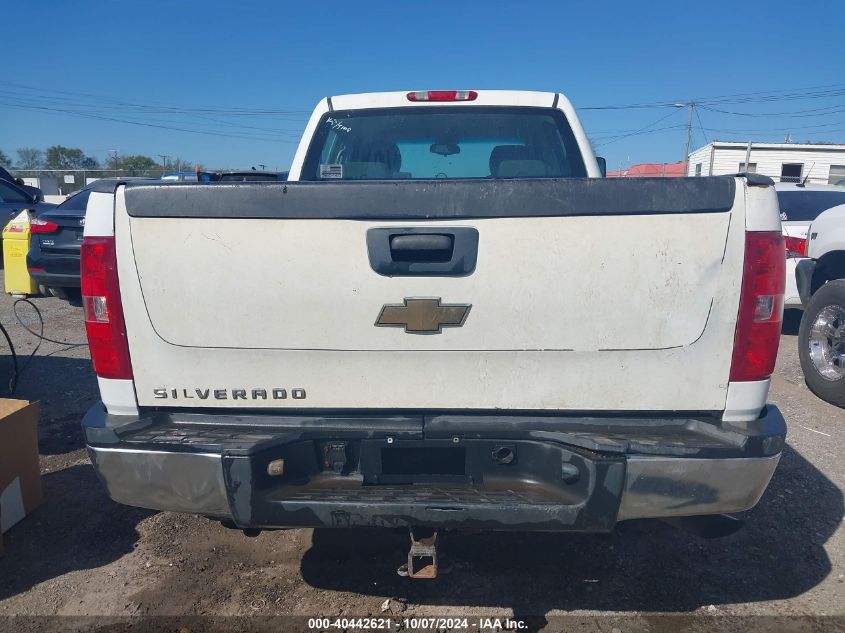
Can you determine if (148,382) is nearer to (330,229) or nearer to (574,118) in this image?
(330,229)

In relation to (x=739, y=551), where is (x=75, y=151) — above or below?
above

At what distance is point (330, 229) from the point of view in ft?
7.25

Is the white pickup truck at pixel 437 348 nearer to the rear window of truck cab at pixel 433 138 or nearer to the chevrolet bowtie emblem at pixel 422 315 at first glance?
the chevrolet bowtie emblem at pixel 422 315

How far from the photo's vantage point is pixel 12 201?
13.1 m

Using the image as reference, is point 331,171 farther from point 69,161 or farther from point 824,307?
point 69,161

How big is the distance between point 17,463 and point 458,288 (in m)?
2.74

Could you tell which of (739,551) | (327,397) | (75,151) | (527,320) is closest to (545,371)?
(527,320)

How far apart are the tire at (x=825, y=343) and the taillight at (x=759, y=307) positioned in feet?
12.9

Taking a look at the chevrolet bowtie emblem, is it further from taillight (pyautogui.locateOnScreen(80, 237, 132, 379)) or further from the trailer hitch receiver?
taillight (pyautogui.locateOnScreen(80, 237, 132, 379))

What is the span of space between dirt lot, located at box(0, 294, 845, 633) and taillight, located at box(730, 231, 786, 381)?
1.20 metres

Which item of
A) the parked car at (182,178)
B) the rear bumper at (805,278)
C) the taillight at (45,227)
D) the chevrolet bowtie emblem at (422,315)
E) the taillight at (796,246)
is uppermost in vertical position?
the parked car at (182,178)

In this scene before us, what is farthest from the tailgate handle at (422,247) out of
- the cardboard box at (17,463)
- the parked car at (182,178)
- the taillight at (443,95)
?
the cardboard box at (17,463)

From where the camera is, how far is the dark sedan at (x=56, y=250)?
8.66 m

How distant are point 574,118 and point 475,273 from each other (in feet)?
7.07
